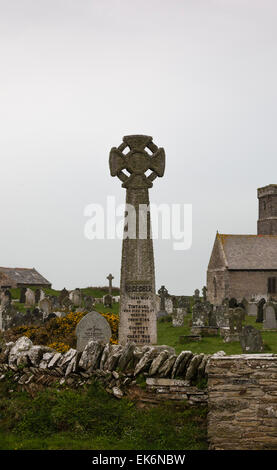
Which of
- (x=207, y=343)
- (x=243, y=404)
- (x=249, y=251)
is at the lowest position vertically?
(x=207, y=343)

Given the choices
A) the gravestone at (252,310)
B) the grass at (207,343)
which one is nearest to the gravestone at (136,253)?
the grass at (207,343)

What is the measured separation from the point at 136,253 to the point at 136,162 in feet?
8.10

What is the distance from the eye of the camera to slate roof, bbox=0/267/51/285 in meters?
49.0

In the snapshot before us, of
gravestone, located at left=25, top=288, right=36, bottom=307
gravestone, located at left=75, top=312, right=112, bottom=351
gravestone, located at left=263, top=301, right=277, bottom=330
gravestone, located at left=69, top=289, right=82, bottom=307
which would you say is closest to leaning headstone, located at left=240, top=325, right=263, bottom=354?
gravestone, located at left=75, top=312, right=112, bottom=351

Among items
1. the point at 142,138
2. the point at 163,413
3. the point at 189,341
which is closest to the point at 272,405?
the point at 163,413

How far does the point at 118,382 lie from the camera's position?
812cm

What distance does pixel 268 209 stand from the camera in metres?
62.1

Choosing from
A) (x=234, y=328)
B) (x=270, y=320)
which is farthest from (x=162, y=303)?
(x=234, y=328)

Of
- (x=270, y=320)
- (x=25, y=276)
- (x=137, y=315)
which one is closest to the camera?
(x=137, y=315)

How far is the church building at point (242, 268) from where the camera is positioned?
43.7 meters

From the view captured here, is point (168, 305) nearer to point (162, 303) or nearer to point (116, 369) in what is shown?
point (162, 303)

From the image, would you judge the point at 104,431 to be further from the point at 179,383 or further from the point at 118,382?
the point at 179,383

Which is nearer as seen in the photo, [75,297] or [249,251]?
[75,297]

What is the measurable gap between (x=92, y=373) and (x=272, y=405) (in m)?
2.90
